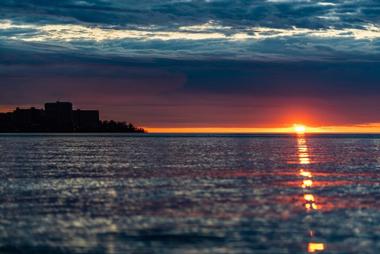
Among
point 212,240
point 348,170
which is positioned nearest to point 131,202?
point 212,240

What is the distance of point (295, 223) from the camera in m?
39.4

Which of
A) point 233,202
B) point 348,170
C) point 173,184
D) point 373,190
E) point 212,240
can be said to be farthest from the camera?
point 348,170

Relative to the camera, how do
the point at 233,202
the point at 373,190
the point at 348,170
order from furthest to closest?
the point at 348,170
the point at 373,190
the point at 233,202

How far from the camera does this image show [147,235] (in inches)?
1391

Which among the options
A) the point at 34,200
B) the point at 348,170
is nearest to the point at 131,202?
the point at 34,200

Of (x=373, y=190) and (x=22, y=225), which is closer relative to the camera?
(x=22, y=225)

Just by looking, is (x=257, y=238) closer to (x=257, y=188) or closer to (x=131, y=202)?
(x=131, y=202)

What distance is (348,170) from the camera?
280 ft

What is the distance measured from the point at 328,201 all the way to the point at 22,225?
72.4ft

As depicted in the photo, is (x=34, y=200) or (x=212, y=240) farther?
(x=34, y=200)

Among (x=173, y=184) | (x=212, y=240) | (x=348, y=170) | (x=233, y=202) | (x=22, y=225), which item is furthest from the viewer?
(x=348, y=170)

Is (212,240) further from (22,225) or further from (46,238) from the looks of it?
(22,225)

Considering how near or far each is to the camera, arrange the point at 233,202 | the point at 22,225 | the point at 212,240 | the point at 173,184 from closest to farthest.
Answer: the point at 212,240, the point at 22,225, the point at 233,202, the point at 173,184

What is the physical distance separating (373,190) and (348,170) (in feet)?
90.0
